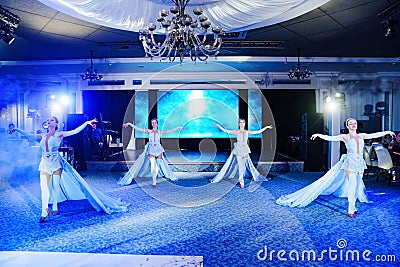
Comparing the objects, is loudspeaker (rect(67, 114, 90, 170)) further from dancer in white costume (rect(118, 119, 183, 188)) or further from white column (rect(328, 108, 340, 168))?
white column (rect(328, 108, 340, 168))

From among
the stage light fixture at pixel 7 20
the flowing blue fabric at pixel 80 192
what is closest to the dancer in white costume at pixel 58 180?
the flowing blue fabric at pixel 80 192

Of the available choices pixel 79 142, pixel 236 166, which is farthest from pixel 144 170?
pixel 79 142

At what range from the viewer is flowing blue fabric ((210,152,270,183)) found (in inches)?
294

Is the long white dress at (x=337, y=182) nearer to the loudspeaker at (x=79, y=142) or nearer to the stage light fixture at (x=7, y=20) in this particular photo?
the stage light fixture at (x=7, y=20)

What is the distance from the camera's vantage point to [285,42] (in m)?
7.39

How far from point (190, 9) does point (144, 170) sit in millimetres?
4215

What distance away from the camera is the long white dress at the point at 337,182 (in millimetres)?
4633

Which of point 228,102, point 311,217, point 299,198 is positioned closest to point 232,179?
point 299,198

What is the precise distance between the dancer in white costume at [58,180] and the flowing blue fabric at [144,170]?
7.35 ft

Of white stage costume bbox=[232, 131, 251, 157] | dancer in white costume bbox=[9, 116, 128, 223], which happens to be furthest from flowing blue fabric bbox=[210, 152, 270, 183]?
dancer in white costume bbox=[9, 116, 128, 223]

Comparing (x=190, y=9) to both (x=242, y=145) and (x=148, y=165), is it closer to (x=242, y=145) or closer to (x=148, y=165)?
(x=242, y=145)

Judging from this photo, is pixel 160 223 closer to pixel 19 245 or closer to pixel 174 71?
pixel 19 245

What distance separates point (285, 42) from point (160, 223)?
5.34 m

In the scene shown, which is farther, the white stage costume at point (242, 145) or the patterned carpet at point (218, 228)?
the white stage costume at point (242, 145)
